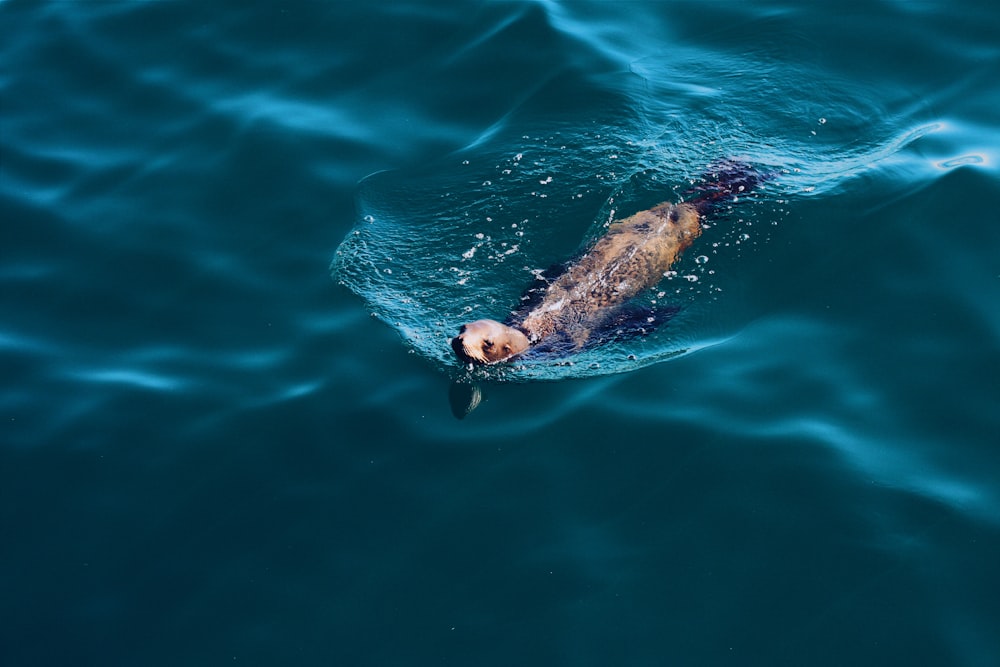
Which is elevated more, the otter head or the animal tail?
the animal tail

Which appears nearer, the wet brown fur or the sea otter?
the sea otter

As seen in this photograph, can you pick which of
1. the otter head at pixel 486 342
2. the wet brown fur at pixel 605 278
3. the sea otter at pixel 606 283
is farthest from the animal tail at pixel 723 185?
the otter head at pixel 486 342

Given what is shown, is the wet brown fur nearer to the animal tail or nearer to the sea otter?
Answer: the sea otter

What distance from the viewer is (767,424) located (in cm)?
805

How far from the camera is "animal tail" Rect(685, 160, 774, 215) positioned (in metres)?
10.1

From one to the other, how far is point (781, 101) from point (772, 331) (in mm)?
3671

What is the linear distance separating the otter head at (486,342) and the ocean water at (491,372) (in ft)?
0.84

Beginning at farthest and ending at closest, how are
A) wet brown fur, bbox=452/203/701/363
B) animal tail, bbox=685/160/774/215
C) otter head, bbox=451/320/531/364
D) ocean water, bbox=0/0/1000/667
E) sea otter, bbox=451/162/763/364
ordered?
animal tail, bbox=685/160/774/215 → wet brown fur, bbox=452/203/701/363 → sea otter, bbox=451/162/763/364 → otter head, bbox=451/320/531/364 → ocean water, bbox=0/0/1000/667

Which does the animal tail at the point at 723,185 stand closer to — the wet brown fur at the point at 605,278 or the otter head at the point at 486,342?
the wet brown fur at the point at 605,278

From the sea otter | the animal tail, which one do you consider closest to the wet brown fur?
the sea otter

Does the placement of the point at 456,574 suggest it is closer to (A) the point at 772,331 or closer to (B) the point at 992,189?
(A) the point at 772,331

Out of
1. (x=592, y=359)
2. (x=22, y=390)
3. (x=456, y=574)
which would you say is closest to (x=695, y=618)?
(x=456, y=574)

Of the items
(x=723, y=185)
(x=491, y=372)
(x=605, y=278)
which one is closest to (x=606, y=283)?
(x=605, y=278)

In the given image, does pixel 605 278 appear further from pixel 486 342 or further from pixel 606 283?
pixel 486 342
